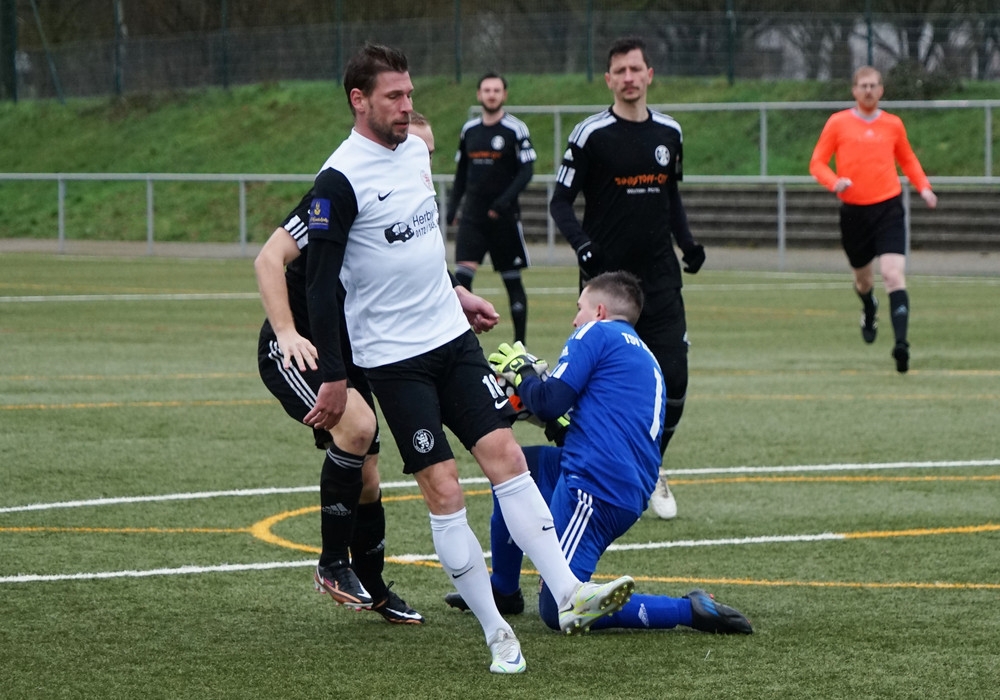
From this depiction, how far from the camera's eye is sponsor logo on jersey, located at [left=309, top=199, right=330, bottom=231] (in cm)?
541

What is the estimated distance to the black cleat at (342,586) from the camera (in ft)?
19.7

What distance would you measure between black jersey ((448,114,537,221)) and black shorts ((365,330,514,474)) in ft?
37.5

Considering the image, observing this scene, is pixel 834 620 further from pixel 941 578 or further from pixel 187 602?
pixel 187 602

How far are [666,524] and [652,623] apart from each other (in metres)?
2.19

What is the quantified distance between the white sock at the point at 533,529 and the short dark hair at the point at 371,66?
134 cm

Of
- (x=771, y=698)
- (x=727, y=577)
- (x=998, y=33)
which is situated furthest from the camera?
(x=998, y=33)

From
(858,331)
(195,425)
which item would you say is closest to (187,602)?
(195,425)

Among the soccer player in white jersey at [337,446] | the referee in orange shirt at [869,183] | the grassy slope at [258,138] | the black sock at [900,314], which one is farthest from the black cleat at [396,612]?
the grassy slope at [258,138]

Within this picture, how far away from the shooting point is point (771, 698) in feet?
16.1

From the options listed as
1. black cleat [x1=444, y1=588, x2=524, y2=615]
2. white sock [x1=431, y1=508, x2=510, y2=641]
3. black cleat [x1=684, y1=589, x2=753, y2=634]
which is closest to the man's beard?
white sock [x1=431, y1=508, x2=510, y2=641]

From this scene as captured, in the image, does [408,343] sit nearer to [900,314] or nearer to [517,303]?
[900,314]

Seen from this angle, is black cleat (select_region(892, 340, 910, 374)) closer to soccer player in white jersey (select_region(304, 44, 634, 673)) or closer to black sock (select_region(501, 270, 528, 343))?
black sock (select_region(501, 270, 528, 343))

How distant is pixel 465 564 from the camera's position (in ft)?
17.9

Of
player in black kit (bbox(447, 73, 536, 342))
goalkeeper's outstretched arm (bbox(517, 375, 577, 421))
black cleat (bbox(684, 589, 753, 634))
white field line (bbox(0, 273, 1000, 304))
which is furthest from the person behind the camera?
white field line (bbox(0, 273, 1000, 304))
